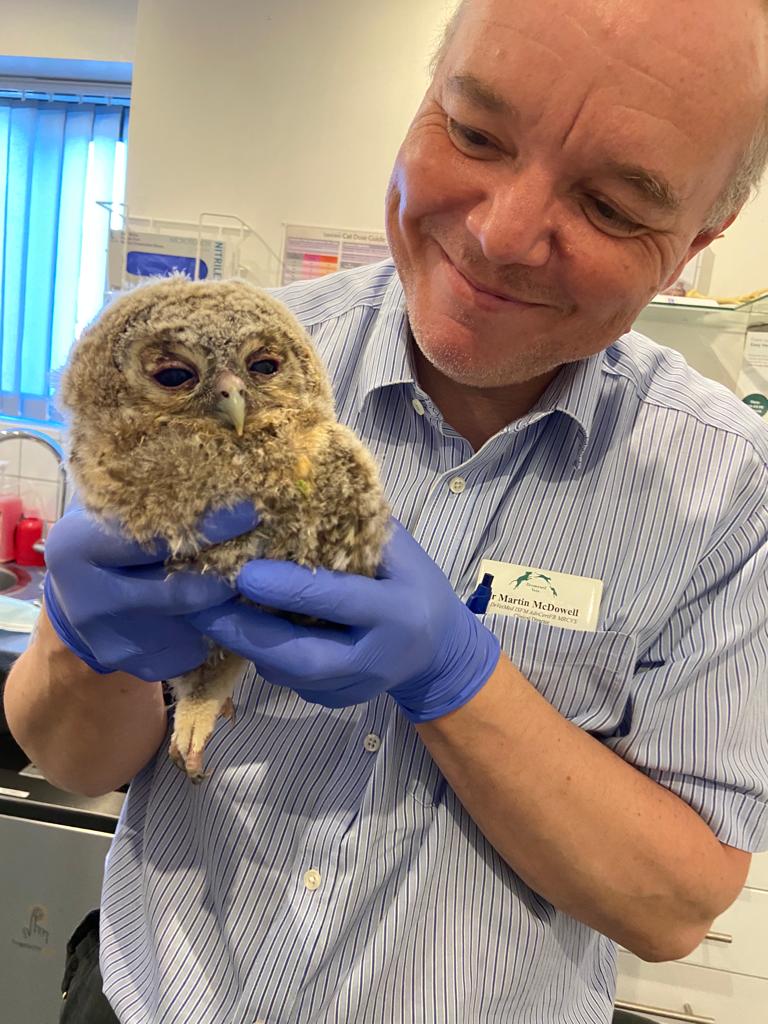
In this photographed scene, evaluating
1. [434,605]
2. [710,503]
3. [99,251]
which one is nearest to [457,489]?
[434,605]

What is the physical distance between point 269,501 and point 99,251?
349 centimetres

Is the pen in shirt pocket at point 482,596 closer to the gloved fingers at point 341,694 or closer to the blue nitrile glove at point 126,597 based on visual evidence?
the gloved fingers at point 341,694

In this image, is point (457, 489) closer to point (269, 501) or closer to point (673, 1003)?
point (269, 501)

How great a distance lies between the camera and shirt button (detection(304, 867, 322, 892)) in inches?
33.4

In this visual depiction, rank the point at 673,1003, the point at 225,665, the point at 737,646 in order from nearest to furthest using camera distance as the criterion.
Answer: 1. the point at 225,665
2. the point at 737,646
3. the point at 673,1003

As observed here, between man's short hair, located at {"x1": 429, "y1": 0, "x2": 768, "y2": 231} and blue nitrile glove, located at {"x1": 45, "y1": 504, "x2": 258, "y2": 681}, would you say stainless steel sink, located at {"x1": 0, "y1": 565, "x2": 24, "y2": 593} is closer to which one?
blue nitrile glove, located at {"x1": 45, "y1": 504, "x2": 258, "y2": 681}

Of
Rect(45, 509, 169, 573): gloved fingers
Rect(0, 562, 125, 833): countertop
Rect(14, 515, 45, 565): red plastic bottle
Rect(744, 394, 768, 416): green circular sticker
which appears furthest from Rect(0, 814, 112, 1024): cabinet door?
Rect(744, 394, 768, 416): green circular sticker

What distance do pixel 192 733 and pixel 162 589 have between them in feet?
0.51

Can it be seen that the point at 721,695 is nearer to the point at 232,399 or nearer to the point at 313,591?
the point at 313,591

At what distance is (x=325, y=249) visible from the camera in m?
2.44

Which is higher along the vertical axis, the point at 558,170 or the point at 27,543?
the point at 558,170

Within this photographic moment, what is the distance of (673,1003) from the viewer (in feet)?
6.47

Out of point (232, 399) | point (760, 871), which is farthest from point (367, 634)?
point (760, 871)

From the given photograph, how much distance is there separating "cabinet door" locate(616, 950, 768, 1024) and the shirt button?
1578mm
